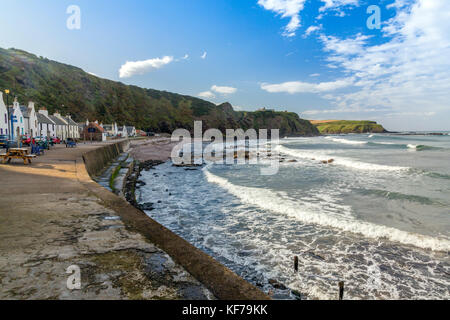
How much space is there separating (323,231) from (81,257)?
26.3ft

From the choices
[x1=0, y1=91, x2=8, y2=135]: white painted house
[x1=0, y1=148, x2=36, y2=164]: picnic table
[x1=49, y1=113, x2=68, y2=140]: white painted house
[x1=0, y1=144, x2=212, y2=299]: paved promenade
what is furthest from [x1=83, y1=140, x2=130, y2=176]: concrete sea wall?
[x1=49, y1=113, x2=68, y2=140]: white painted house

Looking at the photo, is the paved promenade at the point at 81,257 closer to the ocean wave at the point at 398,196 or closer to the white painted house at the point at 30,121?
the ocean wave at the point at 398,196

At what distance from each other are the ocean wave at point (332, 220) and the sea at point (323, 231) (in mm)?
35

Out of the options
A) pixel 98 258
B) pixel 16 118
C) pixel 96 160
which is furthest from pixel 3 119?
pixel 98 258

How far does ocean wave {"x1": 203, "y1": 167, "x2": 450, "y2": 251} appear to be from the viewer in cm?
783

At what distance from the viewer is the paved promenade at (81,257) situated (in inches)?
108

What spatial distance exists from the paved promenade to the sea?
3.14m

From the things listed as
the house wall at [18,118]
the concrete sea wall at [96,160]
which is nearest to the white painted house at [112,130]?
the house wall at [18,118]

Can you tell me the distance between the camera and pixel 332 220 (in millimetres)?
9766

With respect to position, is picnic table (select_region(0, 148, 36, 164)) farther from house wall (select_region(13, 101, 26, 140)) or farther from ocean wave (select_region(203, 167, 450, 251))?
house wall (select_region(13, 101, 26, 140))

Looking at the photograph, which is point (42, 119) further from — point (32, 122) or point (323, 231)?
point (323, 231)

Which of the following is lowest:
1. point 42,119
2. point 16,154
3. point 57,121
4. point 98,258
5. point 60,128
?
point 98,258
